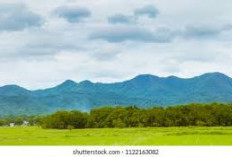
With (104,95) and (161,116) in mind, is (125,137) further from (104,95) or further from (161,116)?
(104,95)

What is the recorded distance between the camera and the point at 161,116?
15.0 m

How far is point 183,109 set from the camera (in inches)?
588

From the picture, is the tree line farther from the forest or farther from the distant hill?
the distant hill

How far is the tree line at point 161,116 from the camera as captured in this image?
14.4 meters

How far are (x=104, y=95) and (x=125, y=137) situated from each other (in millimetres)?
44430

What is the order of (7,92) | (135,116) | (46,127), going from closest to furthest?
(46,127)
(135,116)
(7,92)

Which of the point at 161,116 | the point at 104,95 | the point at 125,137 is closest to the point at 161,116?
the point at 161,116

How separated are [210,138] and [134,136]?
191 centimetres

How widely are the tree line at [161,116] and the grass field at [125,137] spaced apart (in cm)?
85
